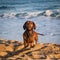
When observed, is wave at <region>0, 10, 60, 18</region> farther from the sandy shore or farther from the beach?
the sandy shore

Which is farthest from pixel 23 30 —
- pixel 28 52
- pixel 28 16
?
pixel 28 52

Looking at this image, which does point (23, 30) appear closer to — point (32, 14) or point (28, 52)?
point (32, 14)

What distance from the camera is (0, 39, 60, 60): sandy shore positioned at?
6.72 feet

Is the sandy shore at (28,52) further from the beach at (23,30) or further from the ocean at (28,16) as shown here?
the ocean at (28,16)

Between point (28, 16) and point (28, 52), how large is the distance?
135 centimetres

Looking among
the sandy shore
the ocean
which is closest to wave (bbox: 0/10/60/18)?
the ocean

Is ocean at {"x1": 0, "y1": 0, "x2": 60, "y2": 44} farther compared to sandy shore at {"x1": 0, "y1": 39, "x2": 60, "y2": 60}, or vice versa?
ocean at {"x1": 0, "y1": 0, "x2": 60, "y2": 44}

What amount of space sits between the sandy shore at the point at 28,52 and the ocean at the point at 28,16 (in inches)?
20.1

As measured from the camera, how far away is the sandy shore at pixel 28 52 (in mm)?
2049

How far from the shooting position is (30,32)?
2.33 metres

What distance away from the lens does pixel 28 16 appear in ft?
11.3

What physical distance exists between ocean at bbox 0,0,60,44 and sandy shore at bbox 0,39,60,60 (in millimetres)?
510

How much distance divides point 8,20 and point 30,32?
1.16m

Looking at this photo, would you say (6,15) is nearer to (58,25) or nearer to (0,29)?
(0,29)
